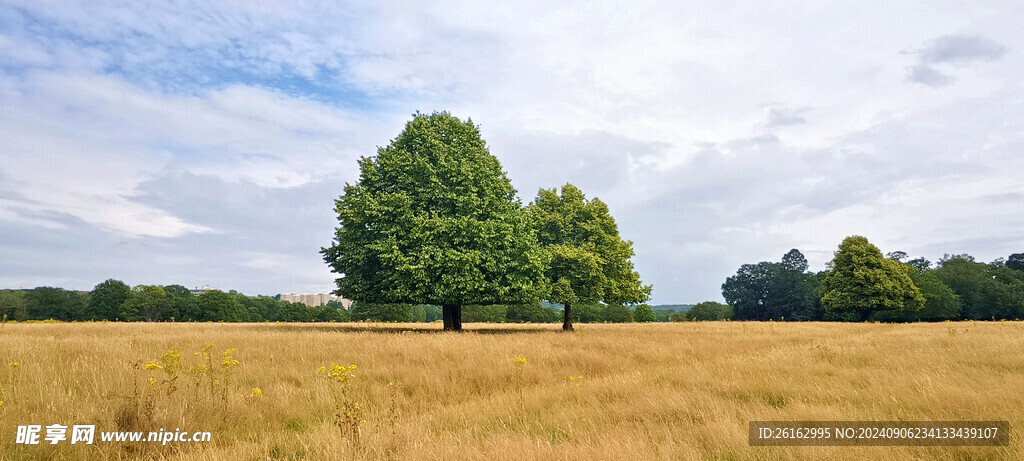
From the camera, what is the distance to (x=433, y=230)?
71.4 feet

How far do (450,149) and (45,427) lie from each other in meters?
19.6

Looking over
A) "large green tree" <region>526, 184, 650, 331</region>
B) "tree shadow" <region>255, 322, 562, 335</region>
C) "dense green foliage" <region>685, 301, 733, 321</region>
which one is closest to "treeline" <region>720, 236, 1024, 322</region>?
"dense green foliage" <region>685, 301, 733, 321</region>

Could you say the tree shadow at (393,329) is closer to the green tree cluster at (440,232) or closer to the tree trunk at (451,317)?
the tree trunk at (451,317)

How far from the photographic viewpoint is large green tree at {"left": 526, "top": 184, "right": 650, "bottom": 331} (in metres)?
27.7

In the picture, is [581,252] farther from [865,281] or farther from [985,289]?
[985,289]

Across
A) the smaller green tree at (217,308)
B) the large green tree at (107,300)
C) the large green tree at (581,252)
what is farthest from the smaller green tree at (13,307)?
the large green tree at (581,252)

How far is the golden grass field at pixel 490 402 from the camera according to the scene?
521 cm

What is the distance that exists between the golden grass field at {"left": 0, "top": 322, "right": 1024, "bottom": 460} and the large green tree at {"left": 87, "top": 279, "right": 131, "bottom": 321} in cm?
7720

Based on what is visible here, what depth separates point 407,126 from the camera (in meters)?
25.3

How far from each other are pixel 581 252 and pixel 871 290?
129 feet

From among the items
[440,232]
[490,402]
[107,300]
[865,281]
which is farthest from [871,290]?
[107,300]

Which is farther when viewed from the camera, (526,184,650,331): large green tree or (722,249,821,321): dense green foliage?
(722,249,821,321): dense green foliage

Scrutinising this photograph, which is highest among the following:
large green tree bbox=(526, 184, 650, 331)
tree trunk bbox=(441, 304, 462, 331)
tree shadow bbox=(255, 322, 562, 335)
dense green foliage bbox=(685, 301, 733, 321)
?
large green tree bbox=(526, 184, 650, 331)

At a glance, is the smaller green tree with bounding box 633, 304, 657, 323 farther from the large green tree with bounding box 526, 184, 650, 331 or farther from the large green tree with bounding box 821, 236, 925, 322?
the large green tree with bounding box 526, 184, 650, 331
